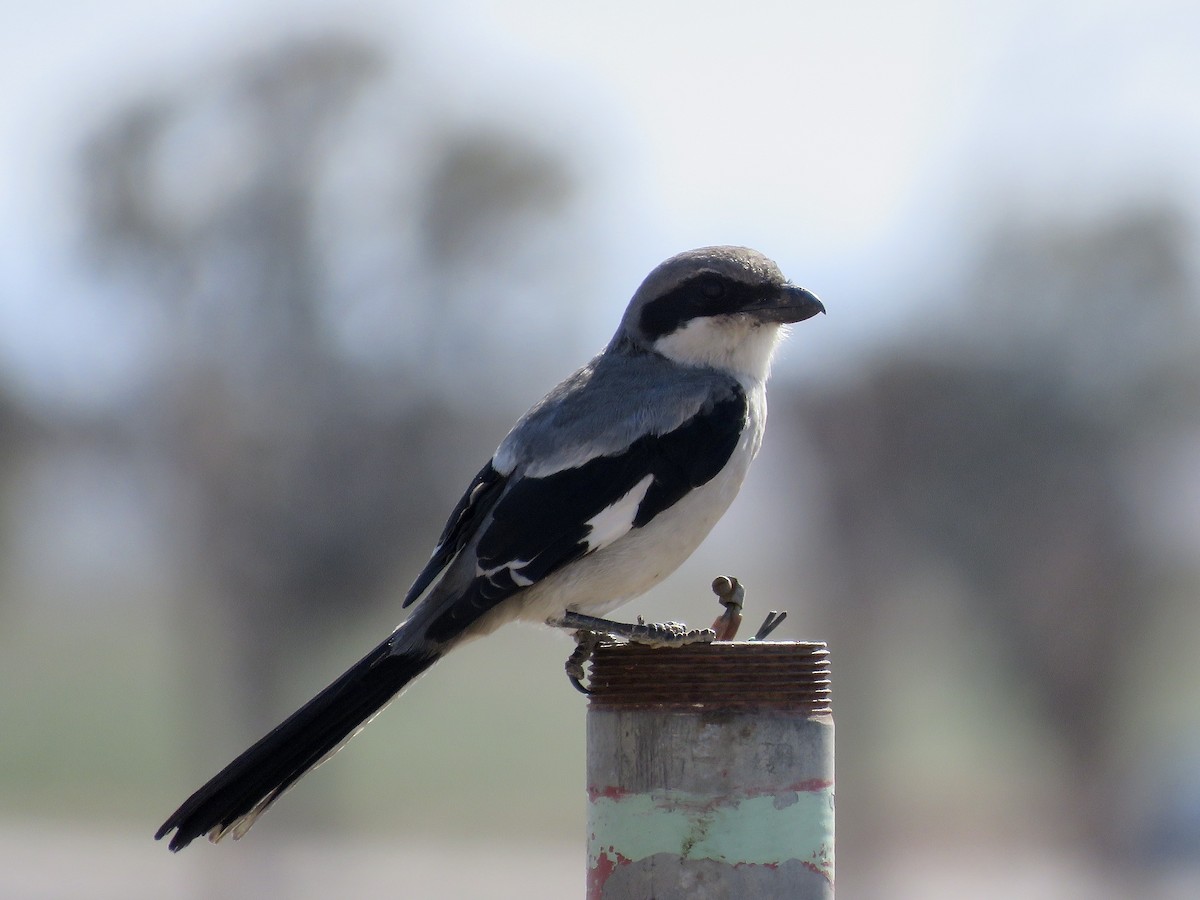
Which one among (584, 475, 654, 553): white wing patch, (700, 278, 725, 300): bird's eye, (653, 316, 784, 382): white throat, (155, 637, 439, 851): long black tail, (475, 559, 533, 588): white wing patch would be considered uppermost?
(700, 278, 725, 300): bird's eye

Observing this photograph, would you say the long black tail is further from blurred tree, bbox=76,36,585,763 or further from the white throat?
blurred tree, bbox=76,36,585,763

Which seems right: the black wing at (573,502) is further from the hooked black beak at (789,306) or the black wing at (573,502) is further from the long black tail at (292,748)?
the hooked black beak at (789,306)

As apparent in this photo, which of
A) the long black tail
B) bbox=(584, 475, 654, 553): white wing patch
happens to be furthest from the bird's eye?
the long black tail

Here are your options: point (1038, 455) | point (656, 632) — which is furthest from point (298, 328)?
point (656, 632)

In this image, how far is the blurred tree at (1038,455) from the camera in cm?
1631

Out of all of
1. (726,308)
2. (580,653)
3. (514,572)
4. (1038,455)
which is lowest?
(580,653)

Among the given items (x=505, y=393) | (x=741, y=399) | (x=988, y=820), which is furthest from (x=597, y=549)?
(x=988, y=820)

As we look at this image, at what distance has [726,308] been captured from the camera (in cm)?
443

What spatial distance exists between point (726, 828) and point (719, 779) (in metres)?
0.10

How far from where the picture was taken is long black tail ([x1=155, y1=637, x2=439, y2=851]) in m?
3.55

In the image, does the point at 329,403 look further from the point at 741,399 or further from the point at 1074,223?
the point at 741,399

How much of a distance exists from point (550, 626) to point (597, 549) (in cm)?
32

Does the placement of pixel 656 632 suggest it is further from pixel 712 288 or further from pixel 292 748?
pixel 712 288

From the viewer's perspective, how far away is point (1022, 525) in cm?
1656
